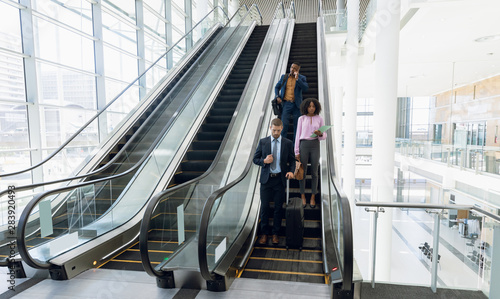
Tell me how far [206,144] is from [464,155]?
10922 millimetres

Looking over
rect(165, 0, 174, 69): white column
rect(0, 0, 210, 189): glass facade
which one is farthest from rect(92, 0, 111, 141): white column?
rect(165, 0, 174, 69): white column

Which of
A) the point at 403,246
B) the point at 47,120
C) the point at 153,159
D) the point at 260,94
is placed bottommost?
the point at 403,246

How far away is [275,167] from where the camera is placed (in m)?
4.25

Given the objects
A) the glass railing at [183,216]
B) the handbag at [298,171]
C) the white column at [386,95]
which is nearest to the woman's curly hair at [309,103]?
the handbag at [298,171]

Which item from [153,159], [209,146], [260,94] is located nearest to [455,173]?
[260,94]

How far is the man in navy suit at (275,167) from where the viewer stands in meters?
4.23

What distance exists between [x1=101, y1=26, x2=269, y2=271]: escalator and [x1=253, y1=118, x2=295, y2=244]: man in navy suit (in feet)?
3.48

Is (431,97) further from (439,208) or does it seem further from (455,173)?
(439,208)

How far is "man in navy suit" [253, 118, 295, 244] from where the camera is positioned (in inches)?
167

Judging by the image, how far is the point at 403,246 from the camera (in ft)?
58.2

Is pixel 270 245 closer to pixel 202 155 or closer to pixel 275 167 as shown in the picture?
pixel 275 167

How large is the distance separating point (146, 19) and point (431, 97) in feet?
89.1

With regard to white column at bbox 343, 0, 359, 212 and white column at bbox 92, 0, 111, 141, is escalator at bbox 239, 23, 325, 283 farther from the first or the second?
white column at bbox 343, 0, 359, 212

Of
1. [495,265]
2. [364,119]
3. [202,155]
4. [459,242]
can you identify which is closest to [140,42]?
[202,155]
